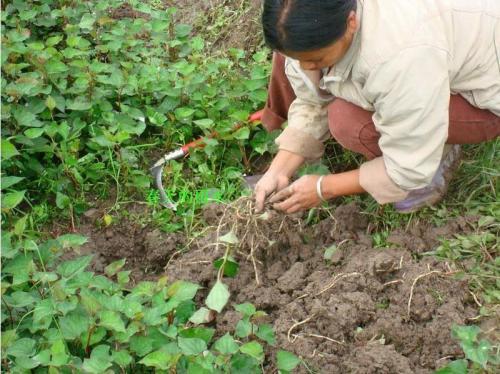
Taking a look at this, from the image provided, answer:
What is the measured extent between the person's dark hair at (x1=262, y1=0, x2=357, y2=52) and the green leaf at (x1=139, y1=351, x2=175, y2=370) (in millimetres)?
890

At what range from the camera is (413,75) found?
82.6 inches

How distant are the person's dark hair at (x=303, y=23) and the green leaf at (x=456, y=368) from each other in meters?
0.93

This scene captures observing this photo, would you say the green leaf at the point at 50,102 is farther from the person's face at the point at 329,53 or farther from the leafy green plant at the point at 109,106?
the person's face at the point at 329,53

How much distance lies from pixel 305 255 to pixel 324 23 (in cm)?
95

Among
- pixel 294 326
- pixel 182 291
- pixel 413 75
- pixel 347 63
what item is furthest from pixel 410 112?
pixel 182 291

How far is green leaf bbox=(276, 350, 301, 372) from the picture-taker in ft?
6.78

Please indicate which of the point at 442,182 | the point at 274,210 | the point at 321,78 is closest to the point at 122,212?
the point at 274,210

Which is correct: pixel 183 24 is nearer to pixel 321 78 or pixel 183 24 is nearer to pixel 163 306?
pixel 321 78

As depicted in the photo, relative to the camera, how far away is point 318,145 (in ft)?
8.86

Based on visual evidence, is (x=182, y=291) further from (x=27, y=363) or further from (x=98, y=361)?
(x=27, y=363)

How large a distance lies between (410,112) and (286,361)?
779 millimetres

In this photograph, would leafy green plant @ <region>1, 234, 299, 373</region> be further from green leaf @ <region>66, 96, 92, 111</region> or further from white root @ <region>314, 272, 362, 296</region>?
green leaf @ <region>66, 96, 92, 111</region>

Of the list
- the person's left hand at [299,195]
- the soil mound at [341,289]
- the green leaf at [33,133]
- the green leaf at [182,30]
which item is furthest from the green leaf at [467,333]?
the green leaf at [182,30]

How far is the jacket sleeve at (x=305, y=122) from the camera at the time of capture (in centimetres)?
261
